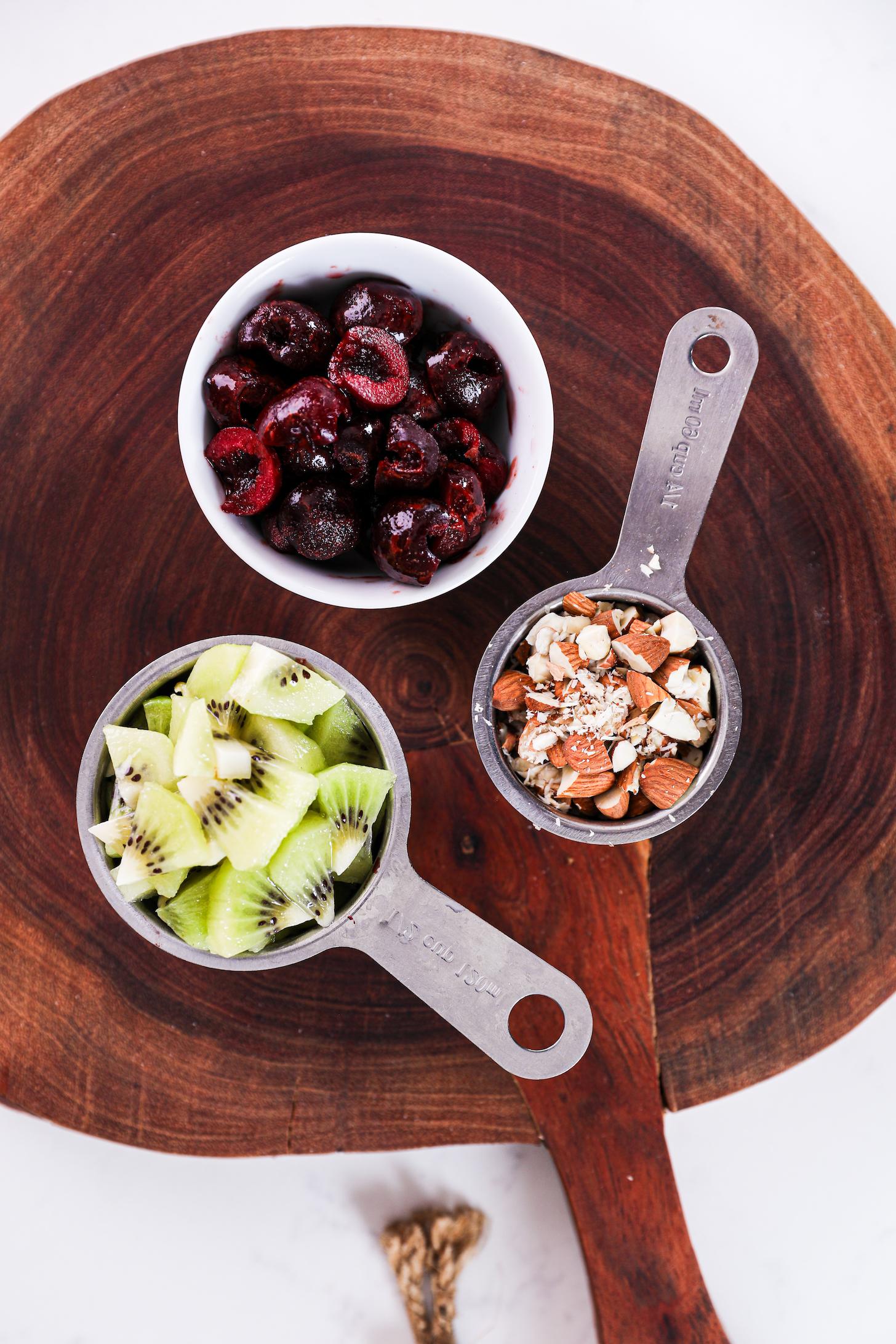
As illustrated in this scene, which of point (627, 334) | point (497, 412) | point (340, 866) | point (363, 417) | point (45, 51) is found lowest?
point (340, 866)

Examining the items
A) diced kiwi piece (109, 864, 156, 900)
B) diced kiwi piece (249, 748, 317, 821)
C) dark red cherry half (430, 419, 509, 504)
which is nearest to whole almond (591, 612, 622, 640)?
dark red cherry half (430, 419, 509, 504)

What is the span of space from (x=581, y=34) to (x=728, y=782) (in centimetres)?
141

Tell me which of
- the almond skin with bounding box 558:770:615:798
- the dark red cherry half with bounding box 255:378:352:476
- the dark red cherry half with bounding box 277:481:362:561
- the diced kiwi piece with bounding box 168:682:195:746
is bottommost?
the almond skin with bounding box 558:770:615:798

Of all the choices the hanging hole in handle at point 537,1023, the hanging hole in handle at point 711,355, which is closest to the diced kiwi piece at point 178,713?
the hanging hole in handle at point 537,1023

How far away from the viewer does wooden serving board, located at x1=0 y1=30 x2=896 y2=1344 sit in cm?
140

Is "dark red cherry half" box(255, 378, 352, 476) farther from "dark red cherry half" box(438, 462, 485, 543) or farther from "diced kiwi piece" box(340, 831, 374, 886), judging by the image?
"diced kiwi piece" box(340, 831, 374, 886)

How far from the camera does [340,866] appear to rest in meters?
1.13

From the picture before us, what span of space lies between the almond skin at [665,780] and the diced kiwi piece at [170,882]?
611 millimetres

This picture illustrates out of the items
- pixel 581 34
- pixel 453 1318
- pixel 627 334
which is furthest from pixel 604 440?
pixel 453 1318

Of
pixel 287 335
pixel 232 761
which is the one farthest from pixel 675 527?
pixel 232 761

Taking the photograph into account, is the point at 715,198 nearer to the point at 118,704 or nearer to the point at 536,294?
the point at 536,294

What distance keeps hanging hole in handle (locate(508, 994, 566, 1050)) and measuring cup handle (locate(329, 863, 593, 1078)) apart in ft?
0.48

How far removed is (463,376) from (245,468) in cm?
30

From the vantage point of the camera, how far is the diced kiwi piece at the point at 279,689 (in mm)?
1115
